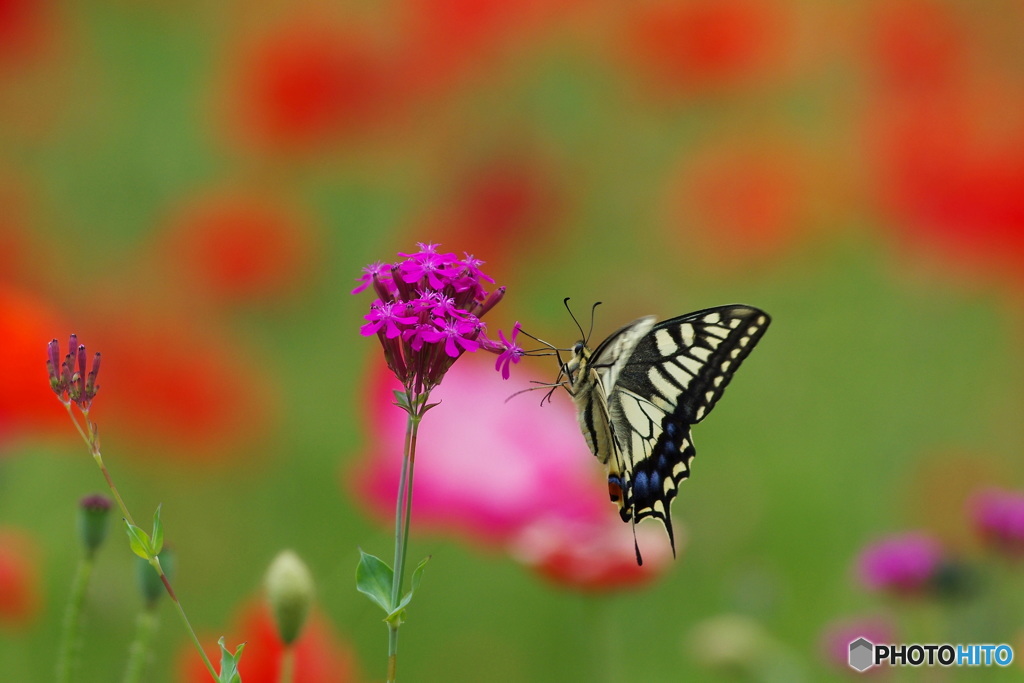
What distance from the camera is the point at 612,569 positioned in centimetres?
182

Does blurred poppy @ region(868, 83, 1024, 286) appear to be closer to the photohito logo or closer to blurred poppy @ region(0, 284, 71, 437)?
the photohito logo

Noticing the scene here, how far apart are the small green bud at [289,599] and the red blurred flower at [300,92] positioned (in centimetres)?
227

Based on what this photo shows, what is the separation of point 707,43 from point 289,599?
2.72 meters

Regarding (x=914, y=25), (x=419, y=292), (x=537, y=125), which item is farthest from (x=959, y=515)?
(x=419, y=292)

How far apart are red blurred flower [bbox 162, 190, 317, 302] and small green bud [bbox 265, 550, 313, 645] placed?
198cm

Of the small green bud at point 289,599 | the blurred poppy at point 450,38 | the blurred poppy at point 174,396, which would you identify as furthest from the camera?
the blurred poppy at point 450,38

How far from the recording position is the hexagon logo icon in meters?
1.75

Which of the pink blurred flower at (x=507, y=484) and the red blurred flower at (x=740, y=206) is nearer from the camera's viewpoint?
the pink blurred flower at (x=507, y=484)

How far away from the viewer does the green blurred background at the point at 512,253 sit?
106 inches

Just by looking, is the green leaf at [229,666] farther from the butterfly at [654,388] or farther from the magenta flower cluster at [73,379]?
the butterfly at [654,388]

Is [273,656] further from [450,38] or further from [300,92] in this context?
[450,38]

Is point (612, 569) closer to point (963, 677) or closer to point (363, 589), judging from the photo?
point (963, 677)

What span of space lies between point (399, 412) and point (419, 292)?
816 mm

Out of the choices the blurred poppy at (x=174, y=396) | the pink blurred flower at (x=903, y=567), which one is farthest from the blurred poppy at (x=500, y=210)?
the pink blurred flower at (x=903, y=567)
